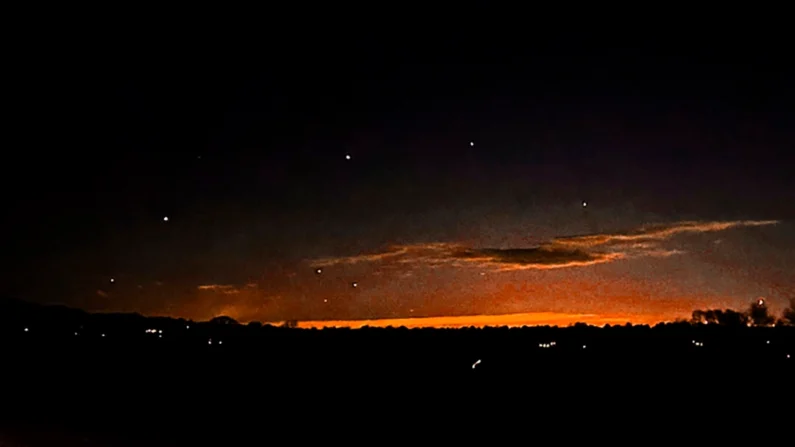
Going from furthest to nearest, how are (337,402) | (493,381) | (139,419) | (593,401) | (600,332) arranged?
(600,332), (493,381), (593,401), (337,402), (139,419)

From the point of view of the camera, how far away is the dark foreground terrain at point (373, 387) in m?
24.2

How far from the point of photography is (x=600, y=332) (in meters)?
104

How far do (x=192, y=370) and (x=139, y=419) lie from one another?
25217 mm

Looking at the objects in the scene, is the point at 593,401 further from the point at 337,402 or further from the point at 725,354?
the point at 725,354

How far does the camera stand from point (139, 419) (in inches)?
1007

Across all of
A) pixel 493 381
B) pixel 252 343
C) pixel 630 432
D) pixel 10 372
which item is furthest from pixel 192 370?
pixel 252 343

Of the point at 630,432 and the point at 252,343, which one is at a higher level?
the point at 252,343

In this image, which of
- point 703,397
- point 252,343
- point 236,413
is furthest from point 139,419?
point 252,343

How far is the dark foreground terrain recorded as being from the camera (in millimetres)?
24172

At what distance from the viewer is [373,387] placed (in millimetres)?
40062

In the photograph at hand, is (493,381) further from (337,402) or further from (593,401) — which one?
(337,402)

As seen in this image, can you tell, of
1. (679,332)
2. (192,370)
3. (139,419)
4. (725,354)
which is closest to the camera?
(139,419)

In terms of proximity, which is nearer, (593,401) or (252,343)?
(593,401)

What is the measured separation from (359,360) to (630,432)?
4153 centimetres
